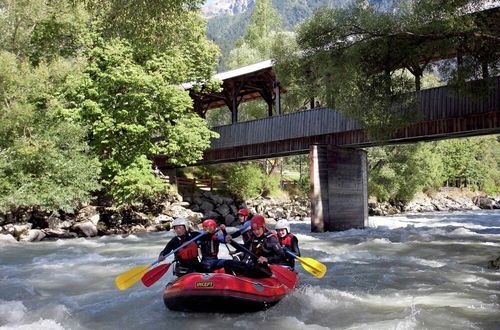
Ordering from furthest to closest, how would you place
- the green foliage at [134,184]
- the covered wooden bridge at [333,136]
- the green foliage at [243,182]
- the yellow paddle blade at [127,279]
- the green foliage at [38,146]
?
the green foliage at [243,182], the green foliage at [134,184], the green foliage at [38,146], the covered wooden bridge at [333,136], the yellow paddle blade at [127,279]

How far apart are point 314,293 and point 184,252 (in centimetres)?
228

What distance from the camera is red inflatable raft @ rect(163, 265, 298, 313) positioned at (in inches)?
250

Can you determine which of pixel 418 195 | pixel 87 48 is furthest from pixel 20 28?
pixel 418 195

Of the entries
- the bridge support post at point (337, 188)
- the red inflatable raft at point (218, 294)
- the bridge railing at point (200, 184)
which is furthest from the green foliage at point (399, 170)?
the red inflatable raft at point (218, 294)

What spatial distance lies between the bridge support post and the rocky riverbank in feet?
23.7

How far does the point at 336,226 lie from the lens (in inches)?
765

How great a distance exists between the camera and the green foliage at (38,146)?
17047 mm

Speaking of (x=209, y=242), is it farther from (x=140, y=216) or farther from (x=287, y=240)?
(x=140, y=216)

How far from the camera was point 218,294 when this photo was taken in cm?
632

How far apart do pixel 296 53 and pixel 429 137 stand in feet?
20.0

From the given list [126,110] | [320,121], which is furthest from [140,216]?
[320,121]

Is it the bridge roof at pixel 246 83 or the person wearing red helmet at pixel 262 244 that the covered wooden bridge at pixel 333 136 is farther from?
the person wearing red helmet at pixel 262 244

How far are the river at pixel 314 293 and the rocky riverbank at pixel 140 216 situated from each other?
3.68 metres

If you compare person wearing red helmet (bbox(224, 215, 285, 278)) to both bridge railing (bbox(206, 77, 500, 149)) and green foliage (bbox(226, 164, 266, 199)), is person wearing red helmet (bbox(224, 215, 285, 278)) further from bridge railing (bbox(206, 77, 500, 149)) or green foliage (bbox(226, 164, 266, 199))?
green foliage (bbox(226, 164, 266, 199))
